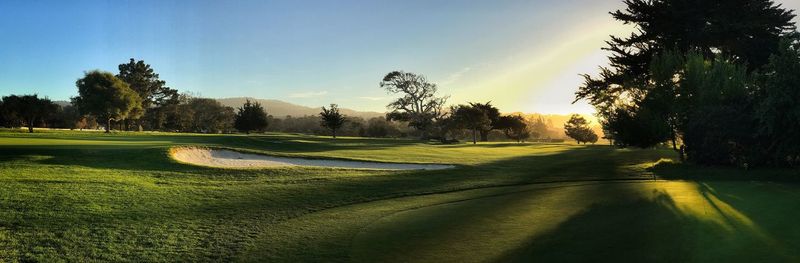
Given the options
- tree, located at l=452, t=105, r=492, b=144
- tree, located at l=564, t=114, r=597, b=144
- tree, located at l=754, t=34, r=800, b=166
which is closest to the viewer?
tree, located at l=754, t=34, r=800, b=166

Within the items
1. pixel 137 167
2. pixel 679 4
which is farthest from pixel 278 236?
pixel 679 4

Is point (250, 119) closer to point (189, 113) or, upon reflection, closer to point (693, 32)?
point (189, 113)

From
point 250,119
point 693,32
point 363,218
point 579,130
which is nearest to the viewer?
point 363,218

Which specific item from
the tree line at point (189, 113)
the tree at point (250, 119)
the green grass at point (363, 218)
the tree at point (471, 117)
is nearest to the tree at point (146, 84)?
the tree line at point (189, 113)

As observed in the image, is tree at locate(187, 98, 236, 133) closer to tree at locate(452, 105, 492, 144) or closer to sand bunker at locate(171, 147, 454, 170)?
tree at locate(452, 105, 492, 144)

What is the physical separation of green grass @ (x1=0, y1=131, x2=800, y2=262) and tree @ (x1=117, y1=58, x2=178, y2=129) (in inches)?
3384

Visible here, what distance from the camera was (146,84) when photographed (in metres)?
97.6

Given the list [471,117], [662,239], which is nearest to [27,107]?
[471,117]

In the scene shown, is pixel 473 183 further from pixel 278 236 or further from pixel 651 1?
pixel 651 1

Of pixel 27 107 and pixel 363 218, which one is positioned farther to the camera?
pixel 27 107

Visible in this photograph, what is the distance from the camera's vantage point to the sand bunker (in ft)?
76.4

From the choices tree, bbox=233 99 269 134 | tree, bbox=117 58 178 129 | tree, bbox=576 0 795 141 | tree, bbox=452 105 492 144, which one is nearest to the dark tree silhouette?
tree, bbox=117 58 178 129

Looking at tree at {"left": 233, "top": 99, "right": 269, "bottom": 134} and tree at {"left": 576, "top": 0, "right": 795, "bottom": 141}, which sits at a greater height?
tree at {"left": 576, "top": 0, "right": 795, "bottom": 141}

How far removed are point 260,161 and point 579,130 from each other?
75.9m
